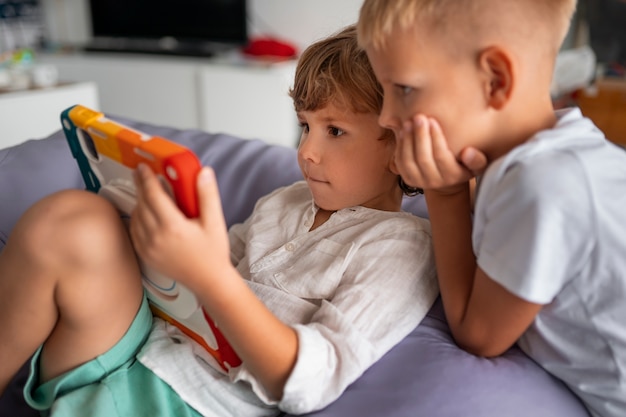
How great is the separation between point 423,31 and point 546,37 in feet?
0.49

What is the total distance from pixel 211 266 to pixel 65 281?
0.20 metres

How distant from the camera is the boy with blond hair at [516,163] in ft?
2.17

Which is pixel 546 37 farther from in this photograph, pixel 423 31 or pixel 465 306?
pixel 465 306

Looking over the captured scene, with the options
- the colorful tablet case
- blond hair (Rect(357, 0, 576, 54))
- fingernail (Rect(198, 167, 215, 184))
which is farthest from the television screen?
fingernail (Rect(198, 167, 215, 184))

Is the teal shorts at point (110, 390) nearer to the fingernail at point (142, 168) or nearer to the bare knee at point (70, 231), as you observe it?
the bare knee at point (70, 231)

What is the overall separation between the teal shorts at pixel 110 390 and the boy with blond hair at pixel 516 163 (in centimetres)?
42

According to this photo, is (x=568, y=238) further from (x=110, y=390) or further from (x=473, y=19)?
(x=110, y=390)

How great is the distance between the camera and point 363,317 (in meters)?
0.77

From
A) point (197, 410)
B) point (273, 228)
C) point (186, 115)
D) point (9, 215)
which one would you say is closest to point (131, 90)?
point (186, 115)

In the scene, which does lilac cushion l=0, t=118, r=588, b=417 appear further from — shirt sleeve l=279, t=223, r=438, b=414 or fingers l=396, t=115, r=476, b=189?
fingers l=396, t=115, r=476, b=189

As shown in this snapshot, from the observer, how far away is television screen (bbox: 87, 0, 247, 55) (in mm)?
3289

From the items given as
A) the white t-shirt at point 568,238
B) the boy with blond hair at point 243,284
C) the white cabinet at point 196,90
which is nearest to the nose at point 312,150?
the boy with blond hair at point 243,284

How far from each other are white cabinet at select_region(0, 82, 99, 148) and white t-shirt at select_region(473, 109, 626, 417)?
1.57m

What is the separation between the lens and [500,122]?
723 mm
